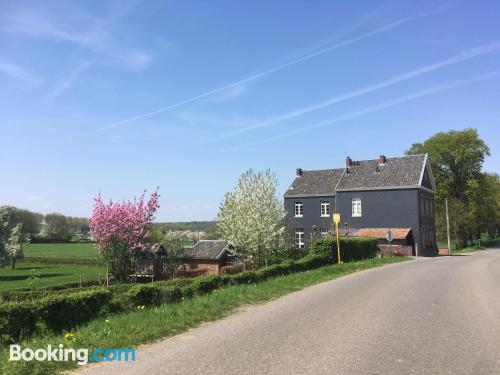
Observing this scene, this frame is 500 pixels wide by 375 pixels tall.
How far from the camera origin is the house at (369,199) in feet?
148

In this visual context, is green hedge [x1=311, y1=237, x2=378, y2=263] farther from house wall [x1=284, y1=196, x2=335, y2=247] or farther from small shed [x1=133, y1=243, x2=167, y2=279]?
A: small shed [x1=133, y1=243, x2=167, y2=279]

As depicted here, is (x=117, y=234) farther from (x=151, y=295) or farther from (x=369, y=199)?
(x=369, y=199)

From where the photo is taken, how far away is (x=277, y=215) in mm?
35688

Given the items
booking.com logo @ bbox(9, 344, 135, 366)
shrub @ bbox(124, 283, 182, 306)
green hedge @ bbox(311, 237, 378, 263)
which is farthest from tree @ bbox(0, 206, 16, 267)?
booking.com logo @ bbox(9, 344, 135, 366)

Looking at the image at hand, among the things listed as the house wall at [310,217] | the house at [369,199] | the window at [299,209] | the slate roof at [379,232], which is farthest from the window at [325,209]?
the slate roof at [379,232]

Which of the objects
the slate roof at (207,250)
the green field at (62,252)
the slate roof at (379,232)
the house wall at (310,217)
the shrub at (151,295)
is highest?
the house wall at (310,217)

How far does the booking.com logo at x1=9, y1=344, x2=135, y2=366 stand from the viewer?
6.67 metres

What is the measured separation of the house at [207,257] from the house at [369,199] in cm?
762

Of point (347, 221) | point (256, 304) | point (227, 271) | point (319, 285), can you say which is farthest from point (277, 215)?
point (256, 304)

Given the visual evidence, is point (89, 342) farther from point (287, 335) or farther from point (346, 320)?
point (346, 320)

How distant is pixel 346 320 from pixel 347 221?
40190 mm

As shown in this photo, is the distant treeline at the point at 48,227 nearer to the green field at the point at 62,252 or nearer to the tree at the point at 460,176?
the green field at the point at 62,252

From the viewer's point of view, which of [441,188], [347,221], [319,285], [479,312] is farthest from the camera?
[441,188]

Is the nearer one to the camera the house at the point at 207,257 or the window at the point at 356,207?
the house at the point at 207,257
